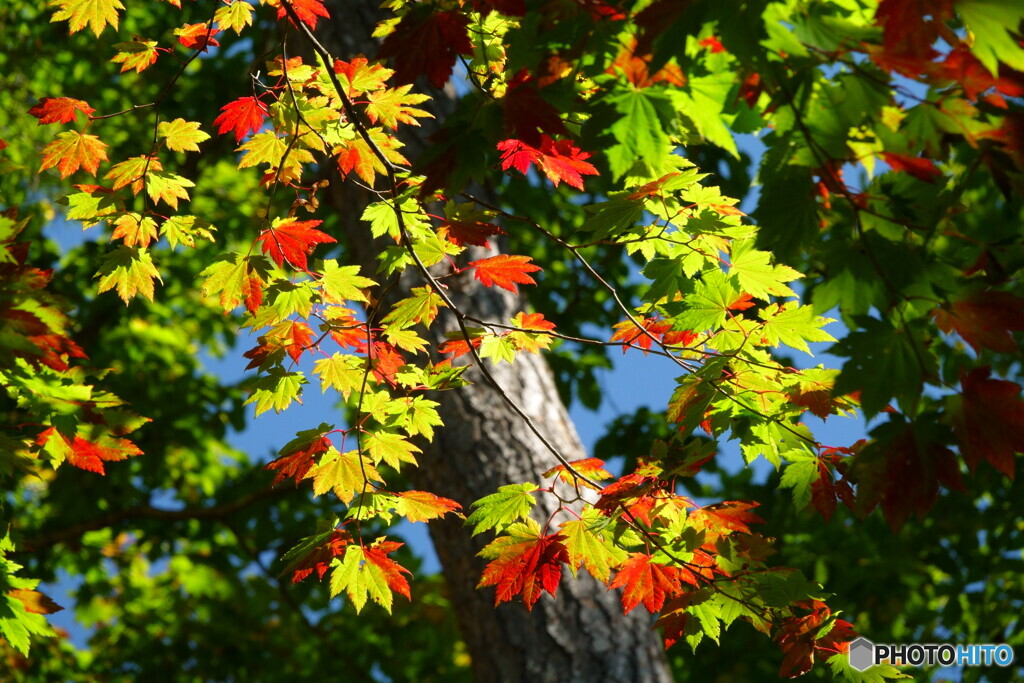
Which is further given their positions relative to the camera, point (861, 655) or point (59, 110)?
point (59, 110)

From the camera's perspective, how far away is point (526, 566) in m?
1.93

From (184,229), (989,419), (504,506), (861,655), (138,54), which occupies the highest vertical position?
(138,54)

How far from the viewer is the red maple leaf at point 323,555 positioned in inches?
74.4

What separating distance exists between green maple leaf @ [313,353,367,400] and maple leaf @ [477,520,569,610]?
58 centimetres

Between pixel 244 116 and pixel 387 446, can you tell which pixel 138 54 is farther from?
pixel 387 446

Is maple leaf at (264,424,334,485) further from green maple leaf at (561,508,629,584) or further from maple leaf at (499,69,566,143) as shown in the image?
maple leaf at (499,69,566,143)

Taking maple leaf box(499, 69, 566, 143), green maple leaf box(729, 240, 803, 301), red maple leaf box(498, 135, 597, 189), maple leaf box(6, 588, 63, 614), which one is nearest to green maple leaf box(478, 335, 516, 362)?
red maple leaf box(498, 135, 597, 189)

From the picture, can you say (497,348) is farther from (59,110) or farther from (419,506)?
(59,110)

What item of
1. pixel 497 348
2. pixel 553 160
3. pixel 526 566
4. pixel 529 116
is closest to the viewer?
pixel 529 116

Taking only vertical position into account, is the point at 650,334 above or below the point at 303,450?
above

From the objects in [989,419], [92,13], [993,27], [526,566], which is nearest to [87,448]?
[92,13]

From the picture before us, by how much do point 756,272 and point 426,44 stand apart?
3.07 feet

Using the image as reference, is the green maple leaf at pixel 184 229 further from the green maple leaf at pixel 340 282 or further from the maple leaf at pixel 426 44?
the maple leaf at pixel 426 44

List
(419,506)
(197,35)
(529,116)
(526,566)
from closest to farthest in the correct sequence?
(529,116), (526,566), (419,506), (197,35)
